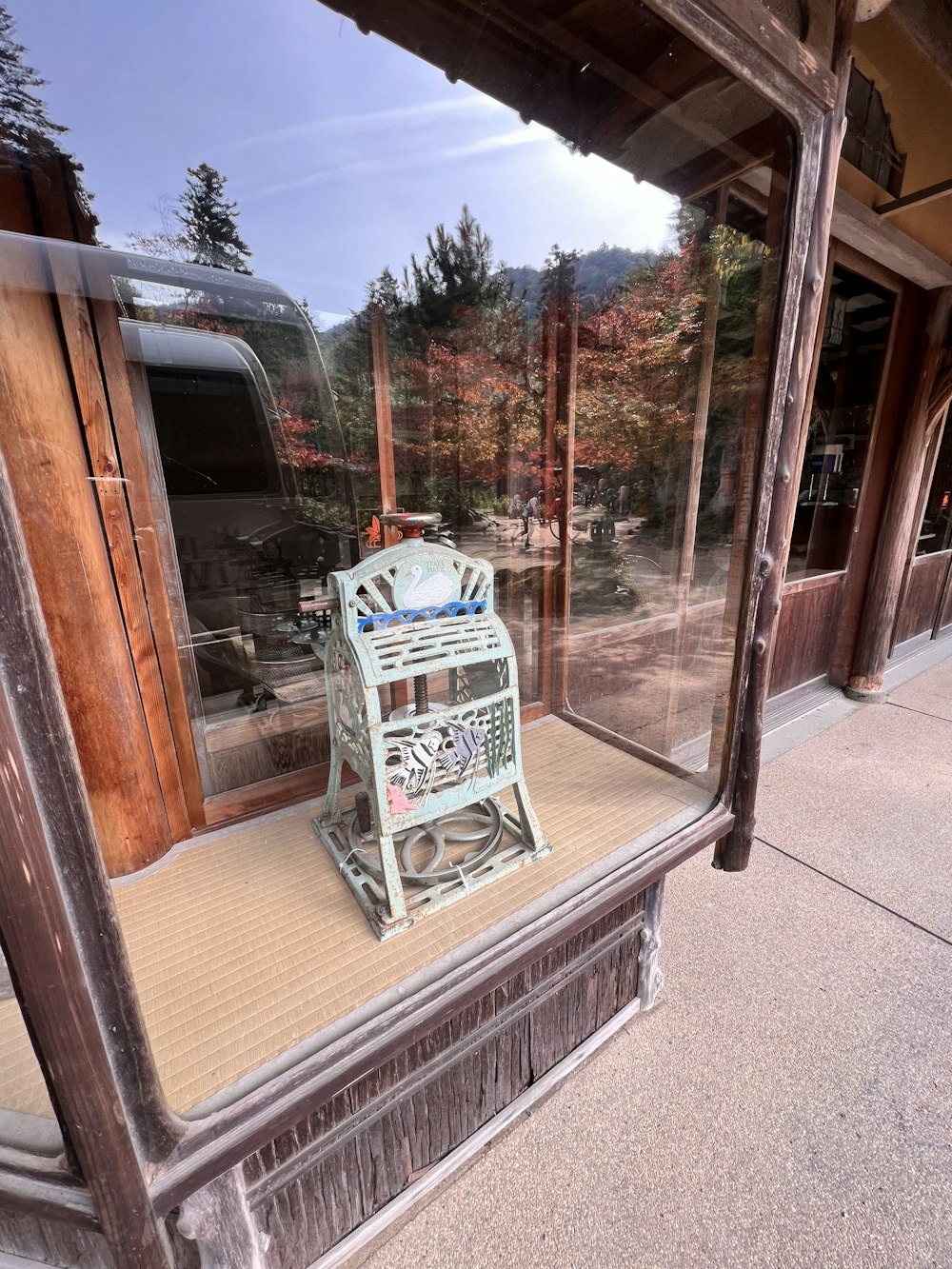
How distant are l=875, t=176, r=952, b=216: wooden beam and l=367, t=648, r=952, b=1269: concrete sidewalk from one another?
286 centimetres

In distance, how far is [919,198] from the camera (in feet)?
7.59

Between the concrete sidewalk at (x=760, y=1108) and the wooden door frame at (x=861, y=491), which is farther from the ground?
the wooden door frame at (x=861, y=491)

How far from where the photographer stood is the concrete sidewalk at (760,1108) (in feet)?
3.76

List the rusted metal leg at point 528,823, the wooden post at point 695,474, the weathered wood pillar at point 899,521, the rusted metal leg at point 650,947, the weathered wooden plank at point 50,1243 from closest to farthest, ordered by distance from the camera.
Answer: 1. the weathered wooden plank at point 50,1243
2. the rusted metal leg at point 528,823
3. the rusted metal leg at point 650,947
4. the wooden post at point 695,474
5. the weathered wood pillar at point 899,521

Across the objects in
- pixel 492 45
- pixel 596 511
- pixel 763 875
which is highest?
pixel 492 45

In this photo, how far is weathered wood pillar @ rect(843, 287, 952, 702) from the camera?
10.4 ft

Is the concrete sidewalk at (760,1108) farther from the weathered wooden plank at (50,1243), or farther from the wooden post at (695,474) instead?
the wooden post at (695,474)

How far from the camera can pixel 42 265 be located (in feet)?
3.34

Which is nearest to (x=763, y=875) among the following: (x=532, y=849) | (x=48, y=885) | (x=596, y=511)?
(x=532, y=849)

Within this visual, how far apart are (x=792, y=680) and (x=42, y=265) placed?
4.03 m

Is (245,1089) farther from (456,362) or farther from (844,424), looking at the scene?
(844,424)

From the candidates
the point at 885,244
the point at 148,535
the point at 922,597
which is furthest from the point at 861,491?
the point at 148,535

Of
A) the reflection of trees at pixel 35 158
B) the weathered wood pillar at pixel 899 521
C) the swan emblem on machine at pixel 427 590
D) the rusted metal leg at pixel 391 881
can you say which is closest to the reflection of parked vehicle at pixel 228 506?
the reflection of trees at pixel 35 158

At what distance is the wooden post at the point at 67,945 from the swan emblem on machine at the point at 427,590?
29.0 inches
